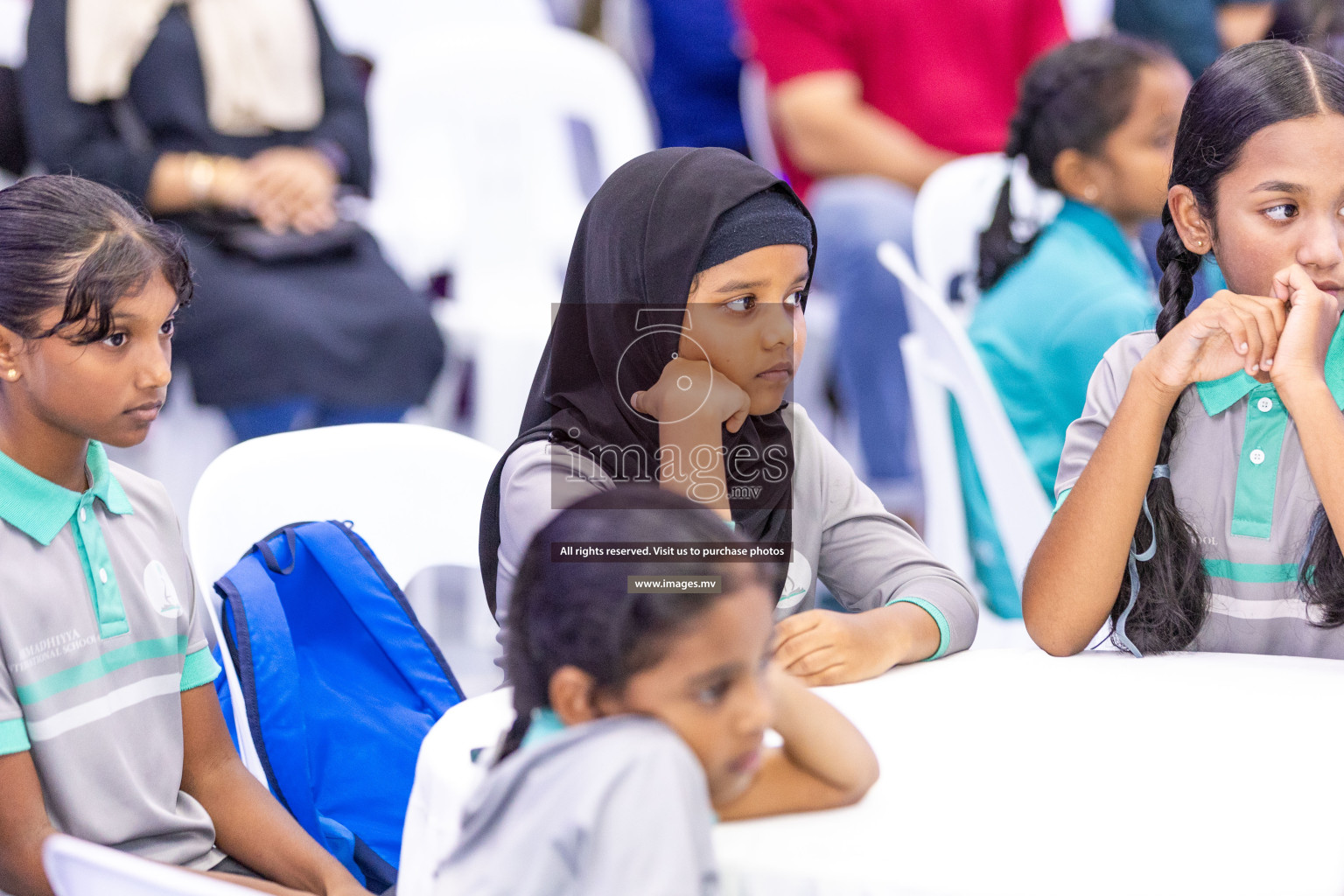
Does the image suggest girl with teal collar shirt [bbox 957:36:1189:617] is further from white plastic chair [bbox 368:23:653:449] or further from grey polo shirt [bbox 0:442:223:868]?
grey polo shirt [bbox 0:442:223:868]

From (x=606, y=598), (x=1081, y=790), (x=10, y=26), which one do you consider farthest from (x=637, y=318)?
(x=10, y=26)

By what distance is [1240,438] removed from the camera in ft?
4.30

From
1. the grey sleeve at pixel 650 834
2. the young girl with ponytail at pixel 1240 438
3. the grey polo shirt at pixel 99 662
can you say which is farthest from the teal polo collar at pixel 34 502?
the young girl with ponytail at pixel 1240 438

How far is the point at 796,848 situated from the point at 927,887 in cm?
9

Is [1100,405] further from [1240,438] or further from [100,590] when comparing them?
[100,590]

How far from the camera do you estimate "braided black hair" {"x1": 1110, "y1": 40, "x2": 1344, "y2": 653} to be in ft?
4.10

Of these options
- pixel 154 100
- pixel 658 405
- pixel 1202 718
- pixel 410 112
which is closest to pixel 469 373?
pixel 410 112

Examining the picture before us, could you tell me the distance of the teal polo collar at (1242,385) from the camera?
1293 millimetres

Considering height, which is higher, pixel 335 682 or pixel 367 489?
pixel 367 489

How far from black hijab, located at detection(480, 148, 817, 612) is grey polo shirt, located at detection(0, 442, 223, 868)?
0.33m

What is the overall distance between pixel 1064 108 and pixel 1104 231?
26 centimetres

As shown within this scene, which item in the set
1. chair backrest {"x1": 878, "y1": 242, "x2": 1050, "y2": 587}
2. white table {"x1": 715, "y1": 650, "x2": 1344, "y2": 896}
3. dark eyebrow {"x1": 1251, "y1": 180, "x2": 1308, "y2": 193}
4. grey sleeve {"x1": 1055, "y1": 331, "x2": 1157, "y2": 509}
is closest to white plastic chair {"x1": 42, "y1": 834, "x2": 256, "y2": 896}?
white table {"x1": 715, "y1": 650, "x2": 1344, "y2": 896}

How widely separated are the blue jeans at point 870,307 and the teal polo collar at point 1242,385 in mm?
1788

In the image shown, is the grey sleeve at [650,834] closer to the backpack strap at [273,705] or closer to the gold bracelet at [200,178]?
the backpack strap at [273,705]
